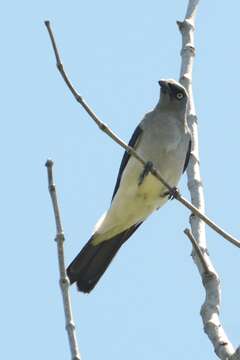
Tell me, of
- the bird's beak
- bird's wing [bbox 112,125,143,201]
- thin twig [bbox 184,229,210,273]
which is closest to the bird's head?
the bird's beak

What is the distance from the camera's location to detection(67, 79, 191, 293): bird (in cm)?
884

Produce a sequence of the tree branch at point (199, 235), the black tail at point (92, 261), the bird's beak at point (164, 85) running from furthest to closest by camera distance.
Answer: the bird's beak at point (164, 85), the black tail at point (92, 261), the tree branch at point (199, 235)

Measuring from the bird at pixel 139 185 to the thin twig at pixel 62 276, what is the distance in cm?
396

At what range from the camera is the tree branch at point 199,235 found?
17.0 ft

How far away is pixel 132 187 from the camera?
8.94 m

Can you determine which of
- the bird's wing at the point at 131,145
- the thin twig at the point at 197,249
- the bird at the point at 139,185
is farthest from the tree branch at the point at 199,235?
the bird's wing at the point at 131,145

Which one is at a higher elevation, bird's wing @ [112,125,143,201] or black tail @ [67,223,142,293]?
bird's wing @ [112,125,143,201]

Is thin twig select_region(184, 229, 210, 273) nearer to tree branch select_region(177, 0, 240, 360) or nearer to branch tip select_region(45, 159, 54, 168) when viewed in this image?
tree branch select_region(177, 0, 240, 360)

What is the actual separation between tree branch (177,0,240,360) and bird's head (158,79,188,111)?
1917mm

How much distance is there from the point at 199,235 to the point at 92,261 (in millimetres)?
2970

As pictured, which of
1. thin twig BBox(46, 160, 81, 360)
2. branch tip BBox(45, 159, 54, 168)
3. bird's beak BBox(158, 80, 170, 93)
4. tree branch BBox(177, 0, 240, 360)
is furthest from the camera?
bird's beak BBox(158, 80, 170, 93)

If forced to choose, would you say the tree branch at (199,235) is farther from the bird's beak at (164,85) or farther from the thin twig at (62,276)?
the bird's beak at (164,85)

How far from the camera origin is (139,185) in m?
8.84

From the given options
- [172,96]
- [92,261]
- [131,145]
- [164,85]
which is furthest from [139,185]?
[164,85]
